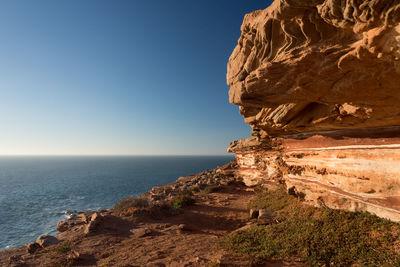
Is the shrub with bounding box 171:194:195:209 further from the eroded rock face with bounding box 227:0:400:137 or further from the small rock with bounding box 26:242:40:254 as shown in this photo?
the eroded rock face with bounding box 227:0:400:137

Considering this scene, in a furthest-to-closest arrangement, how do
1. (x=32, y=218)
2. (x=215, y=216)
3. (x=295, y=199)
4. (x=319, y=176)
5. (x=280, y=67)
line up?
1. (x=32, y=218)
2. (x=215, y=216)
3. (x=295, y=199)
4. (x=319, y=176)
5. (x=280, y=67)

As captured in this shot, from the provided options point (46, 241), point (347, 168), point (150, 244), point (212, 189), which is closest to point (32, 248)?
point (46, 241)

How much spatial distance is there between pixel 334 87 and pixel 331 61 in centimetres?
107

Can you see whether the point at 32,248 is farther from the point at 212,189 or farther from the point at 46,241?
the point at 212,189

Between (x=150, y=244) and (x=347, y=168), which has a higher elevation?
(x=347, y=168)

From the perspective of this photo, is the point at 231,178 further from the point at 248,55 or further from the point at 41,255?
the point at 41,255

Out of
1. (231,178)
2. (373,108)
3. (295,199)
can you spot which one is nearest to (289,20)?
(373,108)

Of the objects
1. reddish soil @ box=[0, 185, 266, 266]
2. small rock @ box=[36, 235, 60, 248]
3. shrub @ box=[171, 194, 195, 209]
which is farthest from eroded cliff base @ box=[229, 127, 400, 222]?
small rock @ box=[36, 235, 60, 248]

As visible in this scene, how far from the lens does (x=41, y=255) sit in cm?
925

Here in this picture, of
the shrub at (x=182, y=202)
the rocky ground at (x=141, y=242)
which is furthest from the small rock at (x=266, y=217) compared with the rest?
the shrub at (x=182, y=202)

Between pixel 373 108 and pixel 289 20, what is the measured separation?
443cm

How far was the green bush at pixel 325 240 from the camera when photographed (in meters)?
5.92

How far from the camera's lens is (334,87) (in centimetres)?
626

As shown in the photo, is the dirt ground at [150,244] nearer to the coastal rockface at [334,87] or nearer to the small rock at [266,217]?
the small rock at [266,217]
